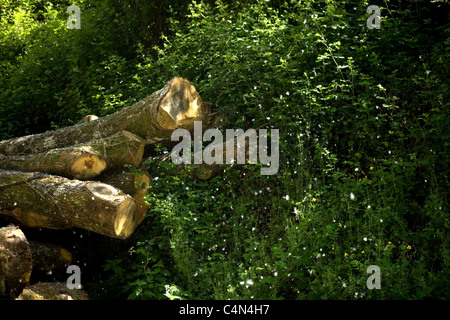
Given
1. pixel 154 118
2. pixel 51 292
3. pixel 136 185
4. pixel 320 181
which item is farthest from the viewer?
pixel 154 118

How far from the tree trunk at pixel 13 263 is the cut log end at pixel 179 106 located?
180 cm

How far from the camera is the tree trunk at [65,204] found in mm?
4832

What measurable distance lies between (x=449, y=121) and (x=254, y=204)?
6.67ft

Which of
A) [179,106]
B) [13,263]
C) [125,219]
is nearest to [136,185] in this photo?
[125,219]

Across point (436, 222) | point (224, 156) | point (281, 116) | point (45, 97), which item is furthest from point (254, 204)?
point (45, 97)

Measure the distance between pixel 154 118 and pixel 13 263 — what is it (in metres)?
1.95

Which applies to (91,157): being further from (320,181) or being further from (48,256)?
(320,181)

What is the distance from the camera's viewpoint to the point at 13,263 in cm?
438

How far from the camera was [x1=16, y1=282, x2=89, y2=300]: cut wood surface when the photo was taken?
460 cm

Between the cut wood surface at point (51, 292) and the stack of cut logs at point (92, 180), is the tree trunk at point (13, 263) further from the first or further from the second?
the cut wood surface at point (51, 292)

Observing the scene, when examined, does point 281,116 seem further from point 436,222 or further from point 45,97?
point 45,97

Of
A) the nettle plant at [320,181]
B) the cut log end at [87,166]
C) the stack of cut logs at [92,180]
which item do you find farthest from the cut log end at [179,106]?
the cut log end at [87,166]

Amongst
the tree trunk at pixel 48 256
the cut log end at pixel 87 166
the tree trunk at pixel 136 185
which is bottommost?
the tree trunk at pixel 48 256

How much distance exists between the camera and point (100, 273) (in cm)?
556
